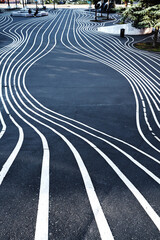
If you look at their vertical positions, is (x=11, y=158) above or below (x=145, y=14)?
below

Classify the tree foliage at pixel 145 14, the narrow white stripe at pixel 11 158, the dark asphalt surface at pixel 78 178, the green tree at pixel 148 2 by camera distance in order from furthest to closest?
the green tree at pixel 148 2
the tree foliage at pixel 145 14
the narrow white stripe at pixel 11 158
the dark asphalt surface at pixel 78 178

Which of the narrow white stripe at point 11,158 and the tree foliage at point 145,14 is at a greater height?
the tree foliage at point 145,14

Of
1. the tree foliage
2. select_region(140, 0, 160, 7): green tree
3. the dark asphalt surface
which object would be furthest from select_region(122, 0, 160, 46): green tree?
the dark asphalt surface

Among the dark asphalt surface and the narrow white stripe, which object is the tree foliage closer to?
the dark asphalt surface

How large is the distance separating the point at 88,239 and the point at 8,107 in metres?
9.39

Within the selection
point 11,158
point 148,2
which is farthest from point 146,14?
point 11,158

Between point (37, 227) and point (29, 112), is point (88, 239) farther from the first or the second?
point (29, 112)

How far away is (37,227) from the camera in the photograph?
2963 millimetres

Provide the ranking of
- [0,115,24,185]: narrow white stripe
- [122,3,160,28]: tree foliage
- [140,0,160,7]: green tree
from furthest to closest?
[140,0,160,7]: green tree, [122,3,160,28]: tree foliage, [0,115,24,185]: narrow white stripe

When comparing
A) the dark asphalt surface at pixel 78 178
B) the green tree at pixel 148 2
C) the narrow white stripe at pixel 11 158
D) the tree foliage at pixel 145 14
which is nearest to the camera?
the dark asphalt surface at pixel 78 178

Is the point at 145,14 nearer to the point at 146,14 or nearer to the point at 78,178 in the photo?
the point at 146,14

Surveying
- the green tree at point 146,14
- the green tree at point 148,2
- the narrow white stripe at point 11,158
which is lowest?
the narrow white stripe at point 11,158

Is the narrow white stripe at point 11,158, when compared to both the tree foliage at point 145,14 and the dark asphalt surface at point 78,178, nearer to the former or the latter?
the dark asphalt surface at point 78,178

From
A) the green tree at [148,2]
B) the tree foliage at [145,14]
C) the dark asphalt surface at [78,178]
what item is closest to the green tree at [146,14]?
the tree foliage at [145,14]
